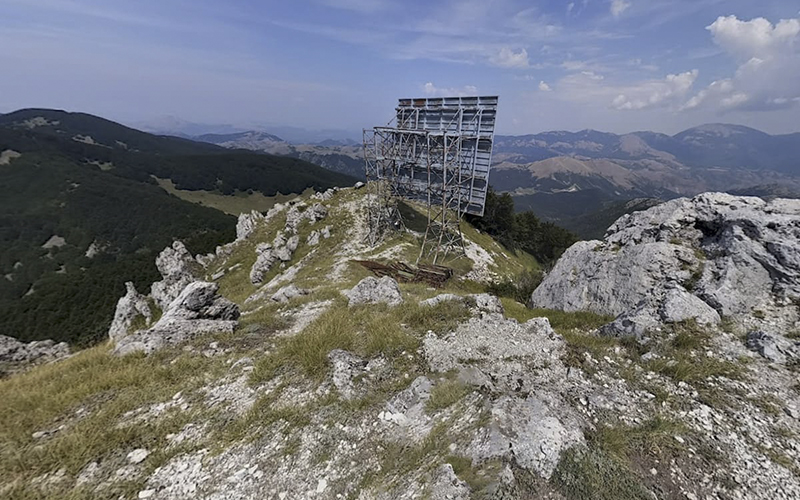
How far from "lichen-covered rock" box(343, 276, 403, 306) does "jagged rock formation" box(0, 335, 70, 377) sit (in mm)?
12905

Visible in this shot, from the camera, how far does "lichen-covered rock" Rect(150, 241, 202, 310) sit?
49388mm

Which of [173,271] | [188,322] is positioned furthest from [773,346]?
[173,271]

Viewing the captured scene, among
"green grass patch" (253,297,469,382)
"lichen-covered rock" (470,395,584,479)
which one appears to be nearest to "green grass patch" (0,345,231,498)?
"green grass patch" (253,297,469,382)

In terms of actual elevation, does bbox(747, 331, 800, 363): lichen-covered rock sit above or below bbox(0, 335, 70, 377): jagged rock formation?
above

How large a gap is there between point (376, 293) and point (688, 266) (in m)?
16.1

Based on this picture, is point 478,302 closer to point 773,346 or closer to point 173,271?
point 773,346

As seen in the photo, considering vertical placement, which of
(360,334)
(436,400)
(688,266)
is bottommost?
(360,334)

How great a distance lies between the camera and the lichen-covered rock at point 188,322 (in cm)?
1215

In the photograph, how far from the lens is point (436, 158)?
121 feet

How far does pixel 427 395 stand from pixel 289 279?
2940 cm

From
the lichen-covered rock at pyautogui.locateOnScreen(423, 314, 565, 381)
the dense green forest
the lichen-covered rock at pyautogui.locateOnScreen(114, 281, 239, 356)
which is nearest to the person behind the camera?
the lichen-covered rock at pyautogui.locateOnScreen(423, 314, 565, 381)

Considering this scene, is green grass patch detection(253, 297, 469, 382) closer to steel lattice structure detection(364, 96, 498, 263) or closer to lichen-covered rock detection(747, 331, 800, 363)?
lichen-covered rock detection(747, 331, 800, 363)

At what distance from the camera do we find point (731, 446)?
25.5ft

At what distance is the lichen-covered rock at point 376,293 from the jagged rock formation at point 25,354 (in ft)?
42.3
